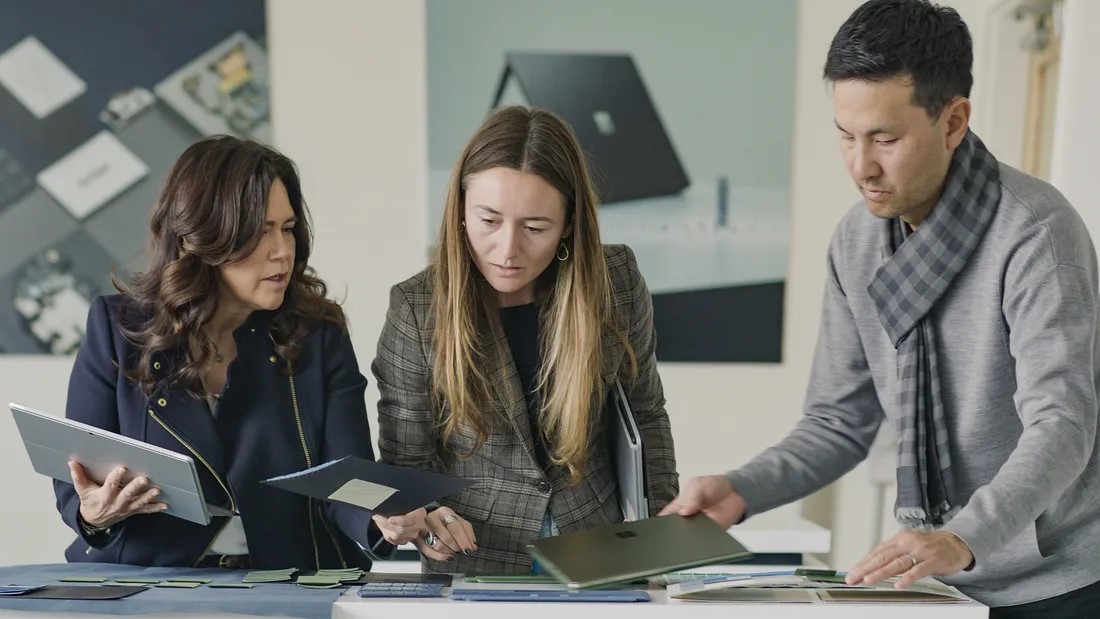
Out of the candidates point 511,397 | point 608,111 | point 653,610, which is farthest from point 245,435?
point 608,111

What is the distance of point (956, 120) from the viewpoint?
4.24 feet

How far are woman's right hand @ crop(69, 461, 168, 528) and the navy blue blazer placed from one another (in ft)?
0.23

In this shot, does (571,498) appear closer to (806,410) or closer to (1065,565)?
(806,410)

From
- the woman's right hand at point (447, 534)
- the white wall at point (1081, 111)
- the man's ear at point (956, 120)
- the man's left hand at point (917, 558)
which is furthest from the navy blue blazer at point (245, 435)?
the white wall at point (1081, 111)

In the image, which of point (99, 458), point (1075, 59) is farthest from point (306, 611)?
point (1075, 59)

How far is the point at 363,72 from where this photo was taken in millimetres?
3020

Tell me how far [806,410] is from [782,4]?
5.94ft

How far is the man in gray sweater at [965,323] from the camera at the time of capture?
46.9 inches

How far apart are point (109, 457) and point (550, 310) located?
2.31 feet

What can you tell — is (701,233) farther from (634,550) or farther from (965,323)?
(634,550)

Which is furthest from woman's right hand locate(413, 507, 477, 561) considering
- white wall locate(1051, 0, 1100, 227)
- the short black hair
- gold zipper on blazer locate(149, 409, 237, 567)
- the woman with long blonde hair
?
white wall locate(1051, 0, 1100, 227)

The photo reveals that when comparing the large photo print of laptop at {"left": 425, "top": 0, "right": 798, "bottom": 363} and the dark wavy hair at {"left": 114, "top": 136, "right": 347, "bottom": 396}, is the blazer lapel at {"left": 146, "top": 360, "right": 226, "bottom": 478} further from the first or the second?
the large photo print of laptop at {"left": 425, "top": 0, "right": 798, "bottom": 363}

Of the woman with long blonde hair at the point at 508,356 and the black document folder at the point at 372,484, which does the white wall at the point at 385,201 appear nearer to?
the woman with long blonde hair at the point at 508,356

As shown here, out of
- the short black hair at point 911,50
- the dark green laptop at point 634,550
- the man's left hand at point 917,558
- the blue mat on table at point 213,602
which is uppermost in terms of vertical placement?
the short black hair at point 911,50
